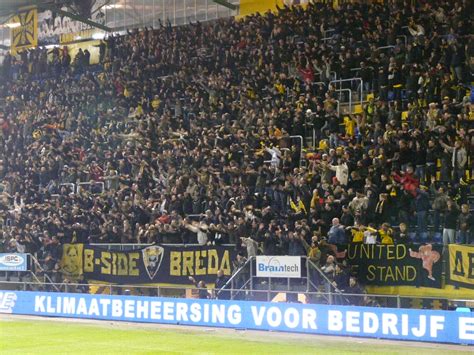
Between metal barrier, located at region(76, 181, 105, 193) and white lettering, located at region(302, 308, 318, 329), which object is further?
metal barrier, located at region(76, 181, 105, 193)

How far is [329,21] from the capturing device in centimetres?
3120

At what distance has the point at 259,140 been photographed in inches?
1107

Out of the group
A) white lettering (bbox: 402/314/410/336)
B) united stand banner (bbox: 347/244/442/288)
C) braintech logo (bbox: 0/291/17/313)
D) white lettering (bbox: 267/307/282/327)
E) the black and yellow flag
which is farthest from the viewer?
the black and yellow flag

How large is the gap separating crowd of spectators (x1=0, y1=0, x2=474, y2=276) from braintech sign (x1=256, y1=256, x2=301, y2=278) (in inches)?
19.0

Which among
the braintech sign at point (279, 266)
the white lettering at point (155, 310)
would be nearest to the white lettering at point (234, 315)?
the braintech sign at point (279, 266)

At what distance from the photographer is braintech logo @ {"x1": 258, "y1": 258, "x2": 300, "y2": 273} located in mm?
22266

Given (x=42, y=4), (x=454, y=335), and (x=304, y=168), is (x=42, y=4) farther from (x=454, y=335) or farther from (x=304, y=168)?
(x=454, y=335)

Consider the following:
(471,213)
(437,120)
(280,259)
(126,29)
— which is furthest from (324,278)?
(126,29)

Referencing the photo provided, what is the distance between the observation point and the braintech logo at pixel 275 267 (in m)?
22.3

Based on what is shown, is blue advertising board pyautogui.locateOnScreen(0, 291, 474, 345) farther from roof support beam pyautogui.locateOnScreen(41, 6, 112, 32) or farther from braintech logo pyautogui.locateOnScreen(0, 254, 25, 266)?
roof support beam pyautogui.locateOnScreen(41, 6, 112, 32)

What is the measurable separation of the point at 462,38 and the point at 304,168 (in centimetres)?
612

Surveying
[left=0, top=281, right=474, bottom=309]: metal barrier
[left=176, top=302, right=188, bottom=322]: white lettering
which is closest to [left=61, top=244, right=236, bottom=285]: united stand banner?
[left=0, top=281, right=474, bottom=309]: metal barrier

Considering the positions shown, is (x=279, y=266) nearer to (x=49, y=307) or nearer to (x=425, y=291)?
(x=425, y=291)

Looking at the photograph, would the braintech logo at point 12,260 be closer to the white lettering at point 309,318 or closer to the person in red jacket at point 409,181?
the white lettering at point 309,318
